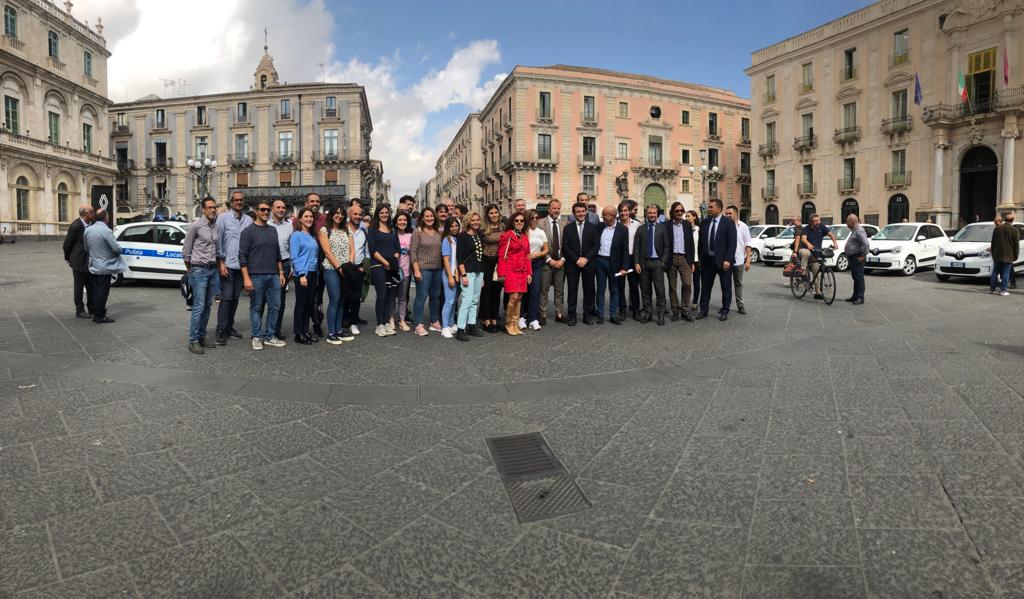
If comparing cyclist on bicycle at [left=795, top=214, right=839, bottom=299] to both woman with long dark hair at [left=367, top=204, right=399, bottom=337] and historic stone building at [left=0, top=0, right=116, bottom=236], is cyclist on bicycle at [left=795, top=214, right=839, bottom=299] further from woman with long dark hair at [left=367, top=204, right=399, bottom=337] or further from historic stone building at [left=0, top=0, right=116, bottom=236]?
historic stone building at [left=0, top=0, right=116, bottom=236]

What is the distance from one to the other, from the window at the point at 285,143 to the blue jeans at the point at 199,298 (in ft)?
156

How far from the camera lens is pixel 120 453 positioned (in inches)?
138

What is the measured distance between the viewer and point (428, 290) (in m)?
7.72

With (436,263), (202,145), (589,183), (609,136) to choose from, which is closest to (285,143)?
(202,145)

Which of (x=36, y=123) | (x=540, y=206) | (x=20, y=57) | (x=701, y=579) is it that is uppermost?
(x=20, y=57)

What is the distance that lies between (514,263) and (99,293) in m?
5.76

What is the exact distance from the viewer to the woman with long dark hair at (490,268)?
7.73 meters

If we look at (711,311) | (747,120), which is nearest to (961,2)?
(747,120)

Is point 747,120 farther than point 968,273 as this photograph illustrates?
Yes

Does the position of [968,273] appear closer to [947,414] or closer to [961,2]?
[947,414]

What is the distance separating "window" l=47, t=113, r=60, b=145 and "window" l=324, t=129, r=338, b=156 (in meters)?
18.2

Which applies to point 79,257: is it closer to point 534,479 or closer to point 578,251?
point 578,251

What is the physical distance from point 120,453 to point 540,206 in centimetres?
4381

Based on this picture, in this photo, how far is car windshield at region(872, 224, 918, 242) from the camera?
16.9m
